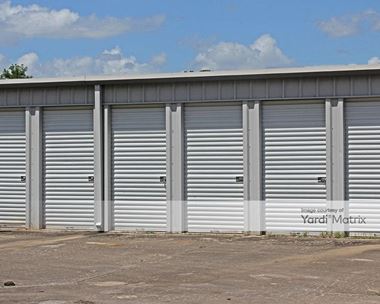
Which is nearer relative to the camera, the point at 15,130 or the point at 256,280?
the point at 256,280

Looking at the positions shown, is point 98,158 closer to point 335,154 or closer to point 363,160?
point 335,154

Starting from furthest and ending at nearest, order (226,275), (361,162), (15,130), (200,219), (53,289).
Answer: (15,130)
(200,219)
(361,162)
(226,275)
(53,289)

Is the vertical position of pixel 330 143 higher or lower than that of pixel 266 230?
higher

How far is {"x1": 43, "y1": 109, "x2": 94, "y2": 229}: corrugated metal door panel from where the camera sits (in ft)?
75.8

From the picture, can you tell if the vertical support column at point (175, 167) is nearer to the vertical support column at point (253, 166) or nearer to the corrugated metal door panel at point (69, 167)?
the vertical support column at point (253, 166)

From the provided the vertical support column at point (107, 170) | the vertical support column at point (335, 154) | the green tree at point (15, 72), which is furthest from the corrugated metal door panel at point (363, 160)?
the green tree at point (15, 72)

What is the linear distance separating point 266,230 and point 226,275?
782 cm

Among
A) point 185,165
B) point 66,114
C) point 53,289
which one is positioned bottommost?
point 53,289

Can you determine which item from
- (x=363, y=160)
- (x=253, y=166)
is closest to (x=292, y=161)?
(x=253, y=166)

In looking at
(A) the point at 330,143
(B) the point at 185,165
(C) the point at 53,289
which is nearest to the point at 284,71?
(A) the point at 330,143

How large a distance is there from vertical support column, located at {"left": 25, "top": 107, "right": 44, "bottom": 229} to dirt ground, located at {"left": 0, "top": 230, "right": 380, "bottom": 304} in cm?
205

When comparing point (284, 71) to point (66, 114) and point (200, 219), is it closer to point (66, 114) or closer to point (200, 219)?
point (200, 219)

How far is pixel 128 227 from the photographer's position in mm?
22734

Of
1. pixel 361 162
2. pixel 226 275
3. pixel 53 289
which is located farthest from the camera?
pixel 361 162
